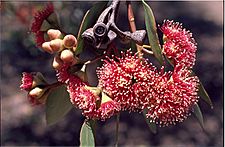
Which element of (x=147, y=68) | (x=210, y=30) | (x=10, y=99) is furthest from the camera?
(x=210, y=30)

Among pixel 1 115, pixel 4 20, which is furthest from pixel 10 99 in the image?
pixel 4 20

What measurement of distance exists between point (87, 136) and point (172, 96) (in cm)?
20

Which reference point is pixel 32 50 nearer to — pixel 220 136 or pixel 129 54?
pixel 220 136

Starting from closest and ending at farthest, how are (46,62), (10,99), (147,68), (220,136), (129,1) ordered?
A: (147,68)
(129,1)
(220,136)
(10,99)
(46,62)

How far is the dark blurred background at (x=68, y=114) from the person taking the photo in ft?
11.0

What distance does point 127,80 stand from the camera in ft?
3.29

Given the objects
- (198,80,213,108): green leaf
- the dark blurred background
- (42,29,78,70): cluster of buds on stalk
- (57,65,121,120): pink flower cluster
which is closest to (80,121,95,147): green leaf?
(57,65,121,120): pink flower cluster

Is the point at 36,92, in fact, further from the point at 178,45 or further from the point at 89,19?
the point at 178,45

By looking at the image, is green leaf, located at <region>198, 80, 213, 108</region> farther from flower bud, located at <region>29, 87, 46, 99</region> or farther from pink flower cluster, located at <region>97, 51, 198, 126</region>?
flower bud, located at <region>29, 87, 46, 99</region>

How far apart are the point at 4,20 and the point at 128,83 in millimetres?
3353

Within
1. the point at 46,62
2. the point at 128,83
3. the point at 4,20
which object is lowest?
the point at 46,62

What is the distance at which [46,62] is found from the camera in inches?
158

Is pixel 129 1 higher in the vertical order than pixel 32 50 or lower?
higher

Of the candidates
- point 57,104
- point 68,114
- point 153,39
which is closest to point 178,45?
point 153,39
